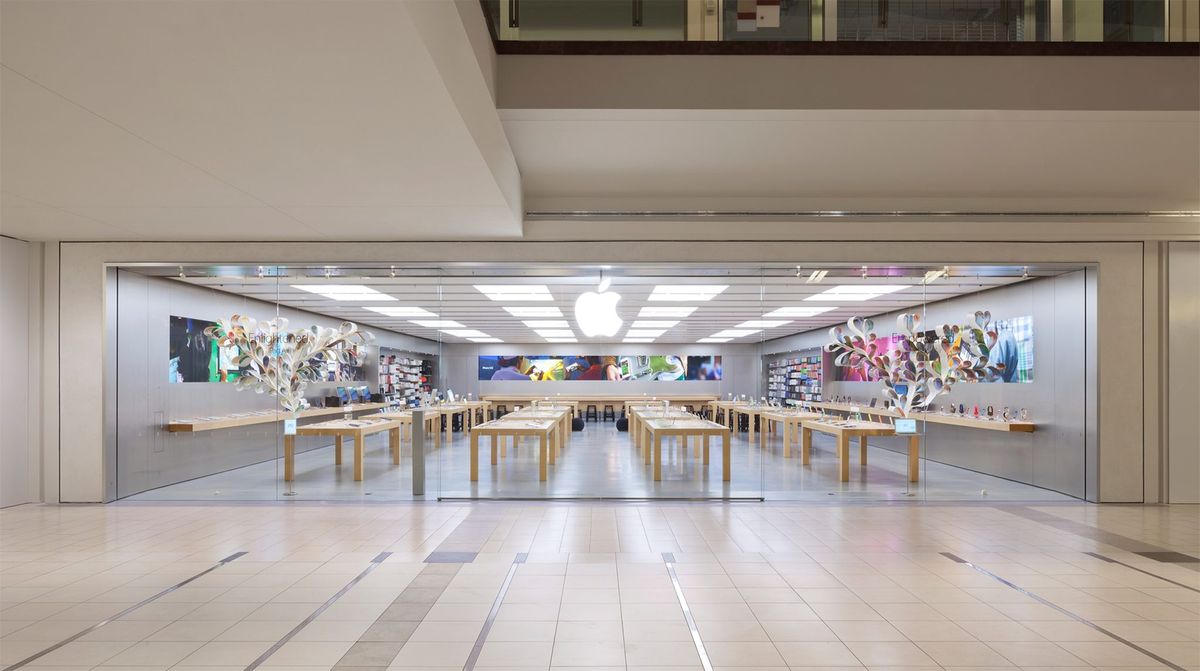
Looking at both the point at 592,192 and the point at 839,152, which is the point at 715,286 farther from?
the point at 839,152

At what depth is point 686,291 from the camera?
841 centimetres

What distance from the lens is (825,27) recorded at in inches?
200

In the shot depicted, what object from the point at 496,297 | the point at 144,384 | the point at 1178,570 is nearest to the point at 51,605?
the point at 144,384

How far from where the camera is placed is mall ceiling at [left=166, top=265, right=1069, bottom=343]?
24.6 ft

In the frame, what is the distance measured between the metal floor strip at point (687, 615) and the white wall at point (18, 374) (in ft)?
22.7

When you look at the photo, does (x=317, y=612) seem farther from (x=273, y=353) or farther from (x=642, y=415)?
(x=642, y=415)

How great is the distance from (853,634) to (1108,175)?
541 centimetres

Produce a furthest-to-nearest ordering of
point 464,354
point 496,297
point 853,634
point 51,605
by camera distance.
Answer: point 464,354 → point 496,297 → point 51,605 → point 853,634

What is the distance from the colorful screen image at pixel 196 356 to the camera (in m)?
7.98

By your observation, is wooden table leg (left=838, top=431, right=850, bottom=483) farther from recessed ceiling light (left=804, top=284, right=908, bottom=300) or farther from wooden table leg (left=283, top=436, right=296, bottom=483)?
wooden table leg (left=283, top=436, right=296, bottom=483)

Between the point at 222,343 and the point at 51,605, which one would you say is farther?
the point at 222,343

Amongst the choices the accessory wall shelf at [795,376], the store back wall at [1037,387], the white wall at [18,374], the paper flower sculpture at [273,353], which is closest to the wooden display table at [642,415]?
the accessory wall shelf at [795,376]

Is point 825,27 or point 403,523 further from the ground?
point 825,27

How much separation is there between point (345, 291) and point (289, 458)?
2.06 meters
